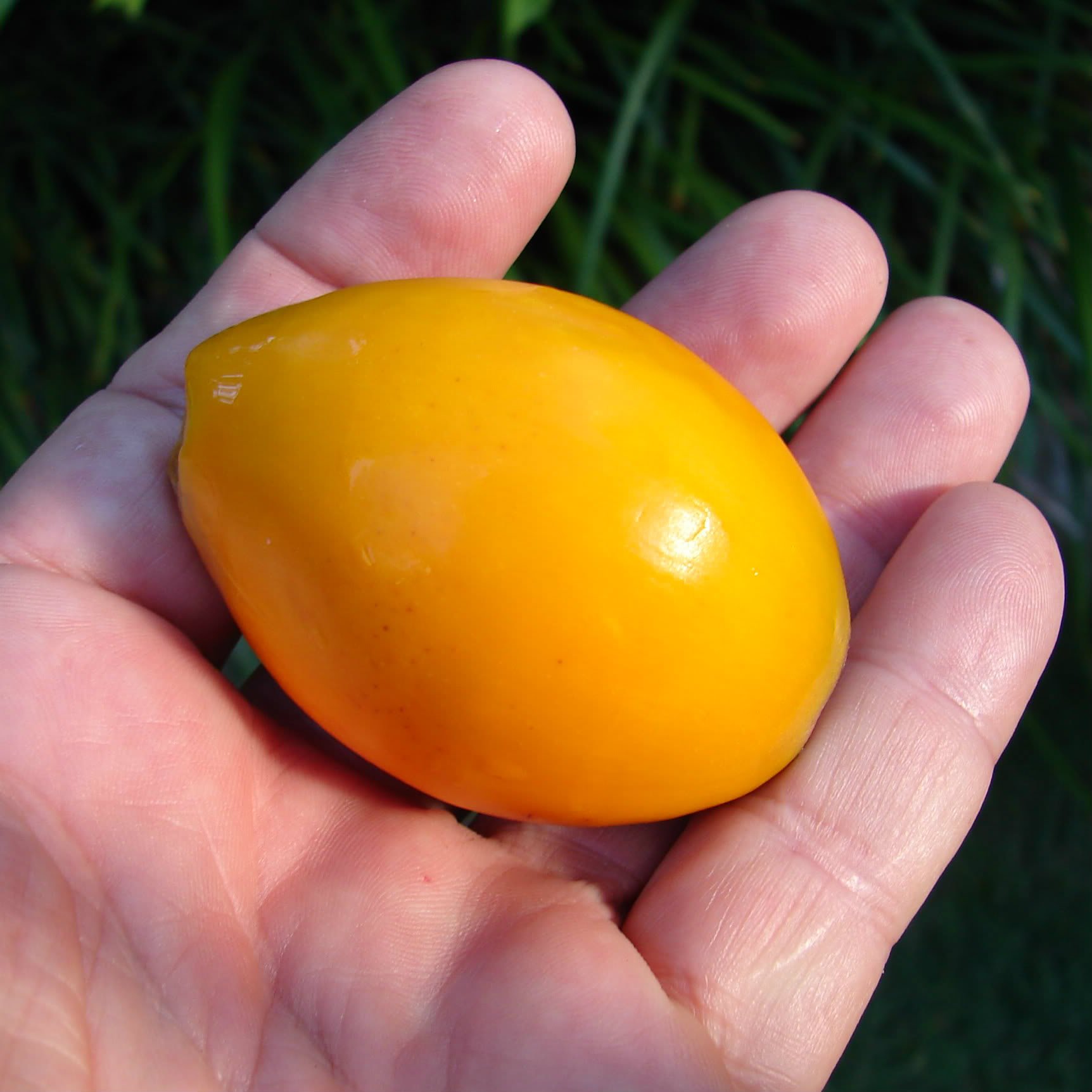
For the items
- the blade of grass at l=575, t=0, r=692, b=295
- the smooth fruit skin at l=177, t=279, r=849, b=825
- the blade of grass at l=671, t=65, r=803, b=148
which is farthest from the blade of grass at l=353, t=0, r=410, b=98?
the smooth fruit skin at l=177, t=279, r=849, b=825

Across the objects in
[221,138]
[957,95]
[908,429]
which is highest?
[221,138]

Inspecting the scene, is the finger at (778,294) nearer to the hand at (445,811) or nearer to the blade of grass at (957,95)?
the hand at (445,811)

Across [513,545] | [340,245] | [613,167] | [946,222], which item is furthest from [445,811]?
[946,222]

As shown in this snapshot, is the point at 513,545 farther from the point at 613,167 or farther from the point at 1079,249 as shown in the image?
the point at 1079,249

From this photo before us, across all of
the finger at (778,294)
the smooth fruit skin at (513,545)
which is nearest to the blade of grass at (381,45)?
the finger at (778,294)

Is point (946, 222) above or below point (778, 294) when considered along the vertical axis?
below

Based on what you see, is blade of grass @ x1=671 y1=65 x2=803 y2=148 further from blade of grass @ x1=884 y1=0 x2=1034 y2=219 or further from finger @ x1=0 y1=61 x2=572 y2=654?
finger @ x1=0 y1=61 x2=572 y2=654
